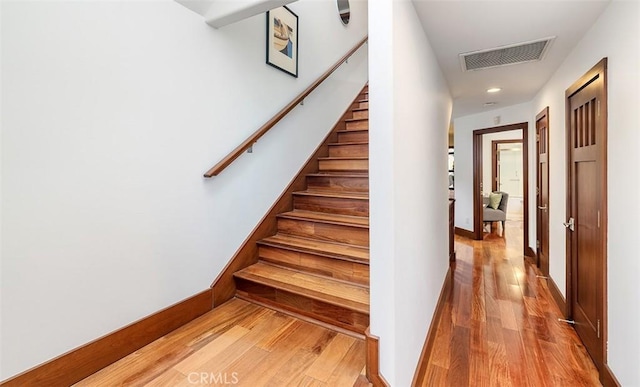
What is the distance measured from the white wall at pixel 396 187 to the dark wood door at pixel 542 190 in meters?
2.11

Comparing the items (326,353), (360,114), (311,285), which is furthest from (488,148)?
(326,353)

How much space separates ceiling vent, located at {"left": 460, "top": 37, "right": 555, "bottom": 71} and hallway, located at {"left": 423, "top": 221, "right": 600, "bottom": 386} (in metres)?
2.06

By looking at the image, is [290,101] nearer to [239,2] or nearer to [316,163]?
[316,163]

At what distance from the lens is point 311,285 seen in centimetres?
219

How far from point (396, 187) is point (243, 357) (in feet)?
4.15

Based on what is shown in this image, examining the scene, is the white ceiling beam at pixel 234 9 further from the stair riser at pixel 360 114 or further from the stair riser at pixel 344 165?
the stair riser at pixel 360 114

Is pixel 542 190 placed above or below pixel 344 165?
below

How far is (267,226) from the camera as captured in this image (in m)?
2.75

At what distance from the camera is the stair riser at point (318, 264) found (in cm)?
219

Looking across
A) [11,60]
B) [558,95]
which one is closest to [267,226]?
[11,60]

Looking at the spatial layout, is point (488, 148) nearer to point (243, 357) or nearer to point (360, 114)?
point (360, 114)

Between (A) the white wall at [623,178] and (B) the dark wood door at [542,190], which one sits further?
(B) the dark wood door at [542,190]

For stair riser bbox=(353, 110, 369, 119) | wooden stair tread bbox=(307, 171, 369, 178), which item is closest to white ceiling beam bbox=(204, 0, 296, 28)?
wooden stair tread bbox=(307, 171, 369, 178)

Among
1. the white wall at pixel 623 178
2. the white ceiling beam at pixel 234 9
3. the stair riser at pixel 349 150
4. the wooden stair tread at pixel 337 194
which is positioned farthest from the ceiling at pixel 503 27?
the wooden stair tread at pixel 337 194
